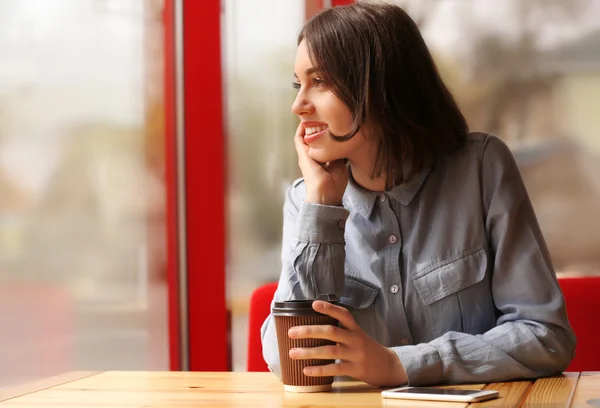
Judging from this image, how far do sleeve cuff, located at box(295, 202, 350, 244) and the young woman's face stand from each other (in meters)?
0.12

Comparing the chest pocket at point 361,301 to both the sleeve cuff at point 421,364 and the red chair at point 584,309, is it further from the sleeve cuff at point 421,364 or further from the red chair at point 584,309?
the red chair at point 584,309

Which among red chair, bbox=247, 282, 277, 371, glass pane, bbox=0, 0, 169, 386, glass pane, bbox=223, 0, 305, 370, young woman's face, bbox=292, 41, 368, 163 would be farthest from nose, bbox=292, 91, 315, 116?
glass pane, bbox=223, 0, 305, 370

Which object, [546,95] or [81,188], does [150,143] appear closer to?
[81,188]

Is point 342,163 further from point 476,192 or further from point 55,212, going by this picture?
point 55,212

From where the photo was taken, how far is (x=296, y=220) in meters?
1.71

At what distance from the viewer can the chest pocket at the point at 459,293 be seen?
1607mm

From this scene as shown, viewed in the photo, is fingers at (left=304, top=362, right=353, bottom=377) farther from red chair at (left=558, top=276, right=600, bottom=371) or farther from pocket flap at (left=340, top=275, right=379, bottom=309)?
red chair at (left=558, top=276, right=600, bottom=371)

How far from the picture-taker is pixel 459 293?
161cm

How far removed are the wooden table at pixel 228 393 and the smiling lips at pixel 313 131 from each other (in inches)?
18.6

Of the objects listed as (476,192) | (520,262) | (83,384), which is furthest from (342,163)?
(83,384)

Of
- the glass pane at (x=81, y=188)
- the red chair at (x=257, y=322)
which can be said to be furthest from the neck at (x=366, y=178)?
the glass pane at (x=81, y=188)

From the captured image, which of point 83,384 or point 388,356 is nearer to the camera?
point 388,356

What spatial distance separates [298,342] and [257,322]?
69 centimetres

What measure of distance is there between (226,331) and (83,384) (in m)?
1.63
